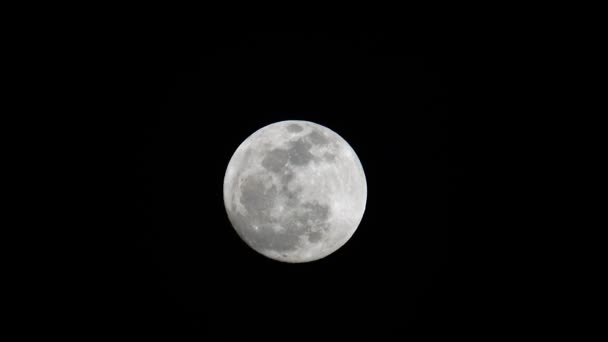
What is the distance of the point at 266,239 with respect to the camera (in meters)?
3.70

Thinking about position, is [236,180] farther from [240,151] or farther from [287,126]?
[287,126]

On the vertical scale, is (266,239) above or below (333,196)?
below

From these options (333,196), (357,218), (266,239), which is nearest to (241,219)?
(266,239)

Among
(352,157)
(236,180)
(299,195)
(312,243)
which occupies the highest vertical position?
(352,157)

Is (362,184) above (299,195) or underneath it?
above

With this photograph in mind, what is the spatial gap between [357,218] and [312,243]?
1.80 feet

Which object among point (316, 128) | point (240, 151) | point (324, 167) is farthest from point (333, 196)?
point (240, 151)

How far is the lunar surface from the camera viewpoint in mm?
3533

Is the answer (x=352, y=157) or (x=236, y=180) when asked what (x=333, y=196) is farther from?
(x=236, y=180)

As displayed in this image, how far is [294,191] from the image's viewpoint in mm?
3504

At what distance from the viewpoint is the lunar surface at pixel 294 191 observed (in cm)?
353

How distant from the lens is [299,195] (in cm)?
352

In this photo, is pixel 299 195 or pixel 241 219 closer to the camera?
pixel 299 195

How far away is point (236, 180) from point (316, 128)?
949mm
